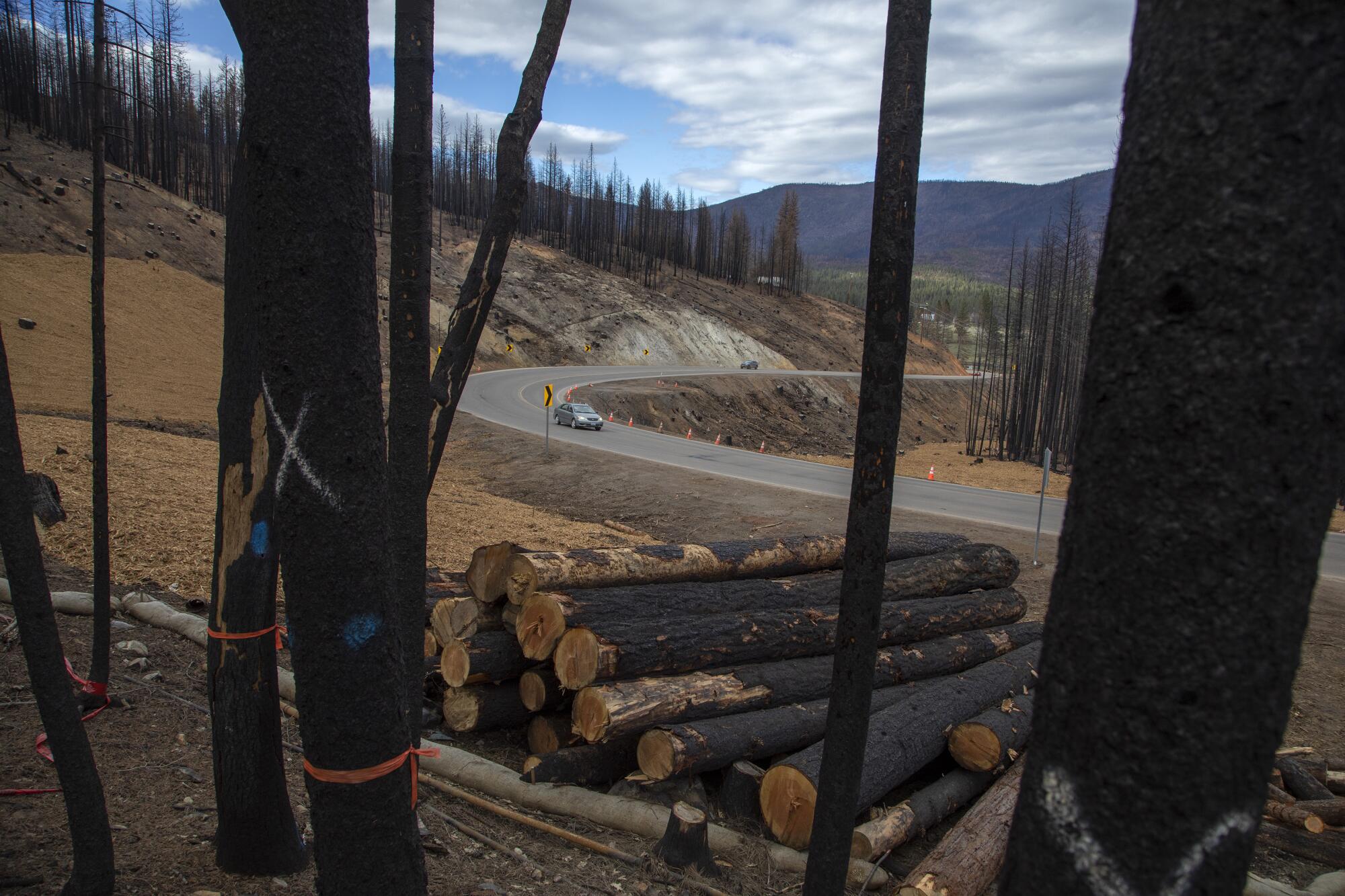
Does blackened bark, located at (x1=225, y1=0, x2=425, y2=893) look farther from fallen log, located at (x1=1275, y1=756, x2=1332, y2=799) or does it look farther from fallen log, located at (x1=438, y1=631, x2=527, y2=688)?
fallen log, located at (x1=1275, y1=756, x2=1332, y2=799)

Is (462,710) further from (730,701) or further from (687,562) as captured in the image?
(687,562)

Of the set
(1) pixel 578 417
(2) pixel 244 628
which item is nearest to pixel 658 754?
(2) pixel 244 628

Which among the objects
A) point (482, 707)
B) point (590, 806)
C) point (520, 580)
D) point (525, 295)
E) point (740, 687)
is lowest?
point (590, 806)

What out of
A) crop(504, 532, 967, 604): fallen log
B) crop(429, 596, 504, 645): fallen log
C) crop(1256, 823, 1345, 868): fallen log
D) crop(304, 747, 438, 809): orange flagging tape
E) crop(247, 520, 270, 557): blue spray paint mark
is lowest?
crop(1256, 823, 1345, 868): fallen log

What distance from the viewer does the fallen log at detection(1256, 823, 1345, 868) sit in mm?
5242

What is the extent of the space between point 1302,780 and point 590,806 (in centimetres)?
541

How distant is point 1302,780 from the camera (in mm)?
6070

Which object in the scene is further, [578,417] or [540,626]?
[578,417]

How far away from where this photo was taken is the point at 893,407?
3.06m

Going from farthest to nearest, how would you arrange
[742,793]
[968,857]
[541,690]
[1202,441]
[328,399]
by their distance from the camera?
[541,690], [742,793], [968,857], [328,399], [1202,441]

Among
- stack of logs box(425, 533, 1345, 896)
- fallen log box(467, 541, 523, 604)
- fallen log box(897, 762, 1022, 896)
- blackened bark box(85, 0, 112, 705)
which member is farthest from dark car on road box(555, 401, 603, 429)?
fallen log box(897, 762, 1022, 896)

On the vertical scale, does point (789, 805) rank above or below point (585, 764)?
above

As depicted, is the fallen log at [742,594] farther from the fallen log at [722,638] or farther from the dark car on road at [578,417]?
the dark car on road at [578,417]

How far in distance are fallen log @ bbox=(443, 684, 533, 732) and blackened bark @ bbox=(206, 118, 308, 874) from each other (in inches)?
80.9
